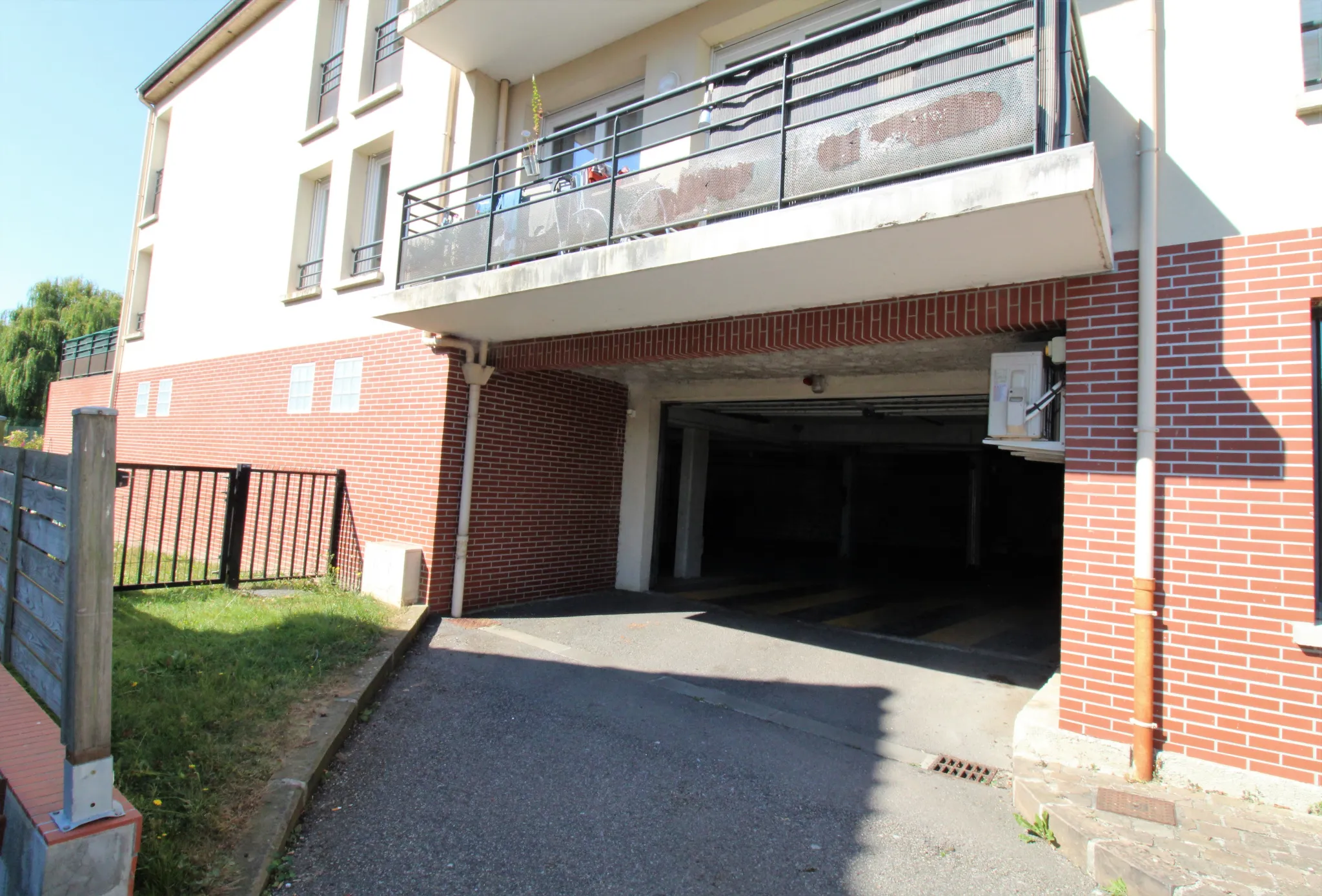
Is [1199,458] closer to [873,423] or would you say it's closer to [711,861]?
[711,861]

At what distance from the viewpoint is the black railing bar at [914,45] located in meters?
3.95

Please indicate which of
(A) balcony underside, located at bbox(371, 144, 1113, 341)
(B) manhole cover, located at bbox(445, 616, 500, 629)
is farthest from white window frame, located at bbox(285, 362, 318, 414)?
(B) manhole cover, located at bbox(445, 616, 500, 629)

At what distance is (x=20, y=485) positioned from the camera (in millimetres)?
3350

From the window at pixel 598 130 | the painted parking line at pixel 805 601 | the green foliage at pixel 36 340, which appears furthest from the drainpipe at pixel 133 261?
the green foliage at pixel 36 340

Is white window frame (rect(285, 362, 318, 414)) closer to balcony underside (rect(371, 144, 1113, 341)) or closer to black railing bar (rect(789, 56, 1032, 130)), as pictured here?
balcony underside (rect(371, 144, 1113, 341))

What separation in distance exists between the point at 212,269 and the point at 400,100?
17.4 ft

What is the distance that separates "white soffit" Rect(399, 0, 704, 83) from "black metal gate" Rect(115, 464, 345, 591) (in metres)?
5.05

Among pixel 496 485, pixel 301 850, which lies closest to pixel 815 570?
pixel 496 485

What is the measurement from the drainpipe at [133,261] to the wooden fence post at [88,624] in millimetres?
14219

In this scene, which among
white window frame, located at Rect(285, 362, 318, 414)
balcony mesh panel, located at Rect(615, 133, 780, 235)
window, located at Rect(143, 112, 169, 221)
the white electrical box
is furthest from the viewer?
window, located at Rect(143, 112, 169, 221)

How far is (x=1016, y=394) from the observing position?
4637 mm

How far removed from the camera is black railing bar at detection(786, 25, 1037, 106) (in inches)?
154

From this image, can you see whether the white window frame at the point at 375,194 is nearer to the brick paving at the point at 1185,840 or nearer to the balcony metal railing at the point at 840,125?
the balcony metal railing at the point at 840,125

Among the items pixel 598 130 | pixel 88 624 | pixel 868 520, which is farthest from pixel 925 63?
pixel 868 520
